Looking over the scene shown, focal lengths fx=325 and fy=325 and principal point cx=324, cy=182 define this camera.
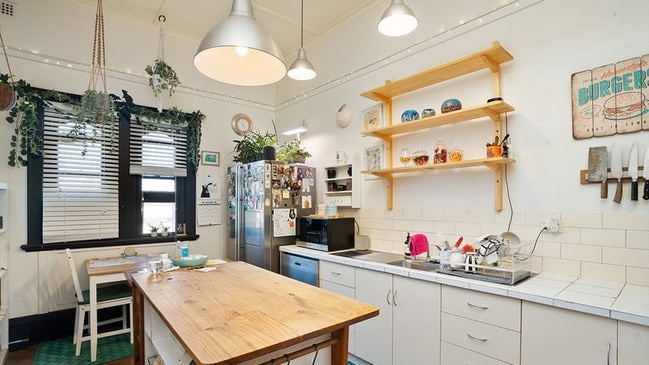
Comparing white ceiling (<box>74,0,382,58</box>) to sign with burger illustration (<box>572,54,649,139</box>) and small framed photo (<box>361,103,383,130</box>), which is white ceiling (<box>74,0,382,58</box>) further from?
sign with burger illustration (<box>572,54,649,139</box>)

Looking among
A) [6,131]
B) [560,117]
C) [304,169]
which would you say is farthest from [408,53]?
[6,131]

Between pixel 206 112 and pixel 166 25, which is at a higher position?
pixel 166 25

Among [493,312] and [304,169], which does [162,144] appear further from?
[493,312]

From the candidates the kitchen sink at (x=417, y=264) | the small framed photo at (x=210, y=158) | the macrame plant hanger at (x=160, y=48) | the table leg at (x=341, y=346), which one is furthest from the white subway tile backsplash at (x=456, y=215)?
the macrame plant hanger at (x=160, y=48)

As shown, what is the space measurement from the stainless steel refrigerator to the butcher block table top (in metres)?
1.43

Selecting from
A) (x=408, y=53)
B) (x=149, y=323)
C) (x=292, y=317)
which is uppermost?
(x=408, y=53)

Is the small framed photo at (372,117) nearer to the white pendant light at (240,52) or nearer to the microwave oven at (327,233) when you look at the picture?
the microwave oven at (327,233)

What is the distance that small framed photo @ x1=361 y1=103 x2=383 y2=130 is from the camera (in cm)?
335

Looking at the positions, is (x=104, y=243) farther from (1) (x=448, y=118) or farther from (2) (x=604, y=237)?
(2) (x=604, y=237)

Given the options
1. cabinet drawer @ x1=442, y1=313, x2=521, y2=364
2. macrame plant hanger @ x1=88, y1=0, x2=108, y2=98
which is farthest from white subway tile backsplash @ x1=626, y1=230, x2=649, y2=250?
macrame plant hanger @ x1=88, y1=0, x2=108, y2=98

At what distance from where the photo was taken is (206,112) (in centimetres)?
435

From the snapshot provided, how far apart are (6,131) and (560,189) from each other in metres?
4.73

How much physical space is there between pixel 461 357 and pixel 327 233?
61.5 inches

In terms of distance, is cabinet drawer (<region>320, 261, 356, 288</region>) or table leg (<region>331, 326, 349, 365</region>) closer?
table leg (<region>331, 326, 349, 365</region>)
